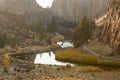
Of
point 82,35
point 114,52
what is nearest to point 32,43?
point 82,35

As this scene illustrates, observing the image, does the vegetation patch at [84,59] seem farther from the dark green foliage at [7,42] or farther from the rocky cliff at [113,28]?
the dark green foliage at [7,42]

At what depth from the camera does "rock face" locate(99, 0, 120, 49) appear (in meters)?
108

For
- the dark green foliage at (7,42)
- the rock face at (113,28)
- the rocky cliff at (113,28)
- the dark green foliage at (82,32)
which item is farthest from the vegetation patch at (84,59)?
the dark green foliage at (7,42)

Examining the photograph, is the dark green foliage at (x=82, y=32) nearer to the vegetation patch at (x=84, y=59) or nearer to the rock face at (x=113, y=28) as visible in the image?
the rock face at (x=113, y=28)

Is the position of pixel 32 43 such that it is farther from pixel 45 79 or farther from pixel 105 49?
pixel 45 79

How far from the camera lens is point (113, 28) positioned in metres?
116

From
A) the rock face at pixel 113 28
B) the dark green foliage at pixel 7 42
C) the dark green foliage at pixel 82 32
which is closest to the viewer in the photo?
the rock face at pixel 113 28

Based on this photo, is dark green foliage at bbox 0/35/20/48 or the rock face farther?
dark green foliage at bbox 0/35/20/48

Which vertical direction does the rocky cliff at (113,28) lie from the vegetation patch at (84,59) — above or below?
above

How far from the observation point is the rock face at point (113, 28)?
10847 centimetres

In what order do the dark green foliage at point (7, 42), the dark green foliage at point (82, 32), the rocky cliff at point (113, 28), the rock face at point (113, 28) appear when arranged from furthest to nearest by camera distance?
the dark green foliage at point (7, 42) < the dark green foliage at point (82, 32) < the rock face at point (113, 28) < the rocky cliff at point (113, 28)

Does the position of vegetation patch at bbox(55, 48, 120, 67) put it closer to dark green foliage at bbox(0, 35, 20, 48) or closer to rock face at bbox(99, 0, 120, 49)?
rock face at bbox(99, 0, 120, 49)

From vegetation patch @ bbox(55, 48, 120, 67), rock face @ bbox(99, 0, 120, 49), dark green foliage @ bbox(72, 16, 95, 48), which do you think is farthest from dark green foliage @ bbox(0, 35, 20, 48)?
rock face @ bbox(99, 0, 120, 49)

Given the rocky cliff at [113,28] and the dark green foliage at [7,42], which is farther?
the dark green foliage at [7,42]
